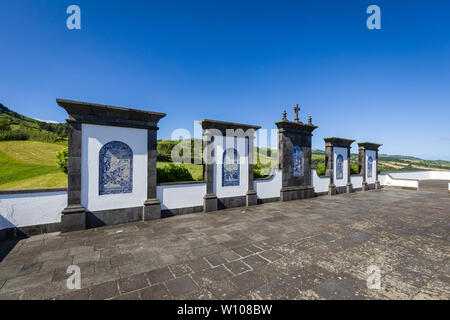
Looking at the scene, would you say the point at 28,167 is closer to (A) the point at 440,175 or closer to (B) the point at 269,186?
(B) the point at 269,186

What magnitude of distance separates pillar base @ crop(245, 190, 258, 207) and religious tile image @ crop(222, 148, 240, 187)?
0.83 meters

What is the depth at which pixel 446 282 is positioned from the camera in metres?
3.27

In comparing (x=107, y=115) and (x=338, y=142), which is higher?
(x=107, y=115)

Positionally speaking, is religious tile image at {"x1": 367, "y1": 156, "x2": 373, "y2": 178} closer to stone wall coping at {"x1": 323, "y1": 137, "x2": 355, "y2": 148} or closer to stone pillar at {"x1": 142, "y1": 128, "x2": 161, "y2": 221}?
stone wall coping at {"x1": 323, "y1": 137, "x2": 355, "y2": 148}

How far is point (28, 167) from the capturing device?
13203 mm

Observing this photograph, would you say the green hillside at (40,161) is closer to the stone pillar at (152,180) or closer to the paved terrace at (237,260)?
the stone pillar at (152,180)

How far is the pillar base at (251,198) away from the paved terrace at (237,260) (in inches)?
90.9

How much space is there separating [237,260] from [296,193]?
316 inches

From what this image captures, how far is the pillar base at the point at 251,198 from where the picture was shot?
9.23 m

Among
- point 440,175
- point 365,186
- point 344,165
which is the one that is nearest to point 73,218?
point 344,165

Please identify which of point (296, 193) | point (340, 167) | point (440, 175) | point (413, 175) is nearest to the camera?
point (296, 193)

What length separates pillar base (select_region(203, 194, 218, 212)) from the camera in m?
8.09
